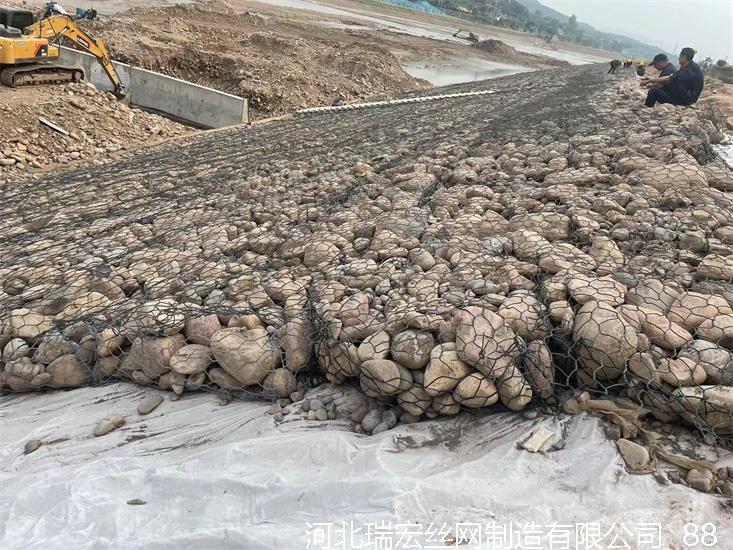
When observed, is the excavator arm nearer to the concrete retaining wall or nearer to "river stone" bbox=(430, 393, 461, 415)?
the concrete retaining wall

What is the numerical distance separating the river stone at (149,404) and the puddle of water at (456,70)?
1807cm

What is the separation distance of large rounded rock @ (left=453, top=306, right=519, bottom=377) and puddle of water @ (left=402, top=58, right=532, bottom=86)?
17.9 meters

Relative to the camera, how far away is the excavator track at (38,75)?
8852 millimetres

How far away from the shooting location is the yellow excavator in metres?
8.70

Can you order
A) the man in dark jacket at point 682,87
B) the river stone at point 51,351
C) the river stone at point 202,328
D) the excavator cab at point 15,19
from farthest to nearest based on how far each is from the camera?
the excavator cab at point 15,19 < the man in dark jacket at point 682,87 < the river stone at point 51,351 < the river stone at point 202,328

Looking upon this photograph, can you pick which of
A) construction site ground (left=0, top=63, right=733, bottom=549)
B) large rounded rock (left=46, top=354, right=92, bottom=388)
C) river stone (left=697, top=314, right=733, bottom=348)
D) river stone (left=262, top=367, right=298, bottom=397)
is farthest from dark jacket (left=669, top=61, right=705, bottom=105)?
large rounded rock (left=46, top=354, right=92, bottom=388)

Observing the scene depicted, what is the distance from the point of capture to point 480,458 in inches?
75.9

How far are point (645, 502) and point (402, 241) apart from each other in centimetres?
206

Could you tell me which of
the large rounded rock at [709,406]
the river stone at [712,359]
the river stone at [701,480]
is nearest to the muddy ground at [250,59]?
the river stone at [712,359]

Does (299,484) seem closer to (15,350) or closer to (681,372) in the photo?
(681,372)

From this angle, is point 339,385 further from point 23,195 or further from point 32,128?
point 32,128

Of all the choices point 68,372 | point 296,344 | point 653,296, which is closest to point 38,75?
point 68,372

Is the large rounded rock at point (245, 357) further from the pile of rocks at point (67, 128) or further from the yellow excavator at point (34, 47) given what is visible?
the yellow excavator at point (34, 47)

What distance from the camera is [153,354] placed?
2.52 metres
